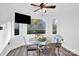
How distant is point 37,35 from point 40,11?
1.20 ft

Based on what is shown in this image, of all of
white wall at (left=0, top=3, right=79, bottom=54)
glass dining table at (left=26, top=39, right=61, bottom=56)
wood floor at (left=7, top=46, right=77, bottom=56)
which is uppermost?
white wall at (left=0, top=3, right=79, bottom=54)

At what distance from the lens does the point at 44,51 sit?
2219 mm

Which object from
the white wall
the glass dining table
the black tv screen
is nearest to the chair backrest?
the glass dining table

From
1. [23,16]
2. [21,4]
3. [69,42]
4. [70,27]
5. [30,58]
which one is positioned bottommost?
[30,58]

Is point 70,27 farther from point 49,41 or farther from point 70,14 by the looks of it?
point 49,41

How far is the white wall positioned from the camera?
2.16m

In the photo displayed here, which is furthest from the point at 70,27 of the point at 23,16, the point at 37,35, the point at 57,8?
the point at 23,16

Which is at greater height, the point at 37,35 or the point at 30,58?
the point at 37,35

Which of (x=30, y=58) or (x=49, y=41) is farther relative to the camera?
(x=49, y=41)

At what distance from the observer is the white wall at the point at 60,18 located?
2.16 m

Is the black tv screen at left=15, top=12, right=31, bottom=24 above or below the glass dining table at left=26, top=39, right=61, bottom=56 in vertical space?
above

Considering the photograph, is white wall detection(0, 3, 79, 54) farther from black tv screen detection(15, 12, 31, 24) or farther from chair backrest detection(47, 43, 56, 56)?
chair backrest detection(47, 43, 56, 56)

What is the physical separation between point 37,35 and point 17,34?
0.30m

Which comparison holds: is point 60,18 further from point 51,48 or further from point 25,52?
point 25,52
